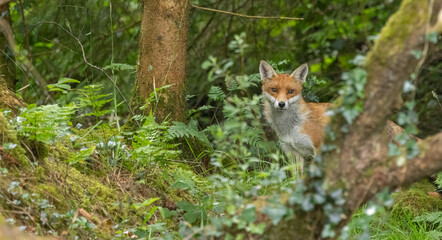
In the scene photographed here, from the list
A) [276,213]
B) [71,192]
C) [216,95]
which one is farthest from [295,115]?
[276,213]

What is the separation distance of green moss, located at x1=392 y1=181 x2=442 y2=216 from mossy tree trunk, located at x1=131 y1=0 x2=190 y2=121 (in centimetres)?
265

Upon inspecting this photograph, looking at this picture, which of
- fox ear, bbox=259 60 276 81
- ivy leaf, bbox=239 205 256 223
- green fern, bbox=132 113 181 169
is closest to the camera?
ivy leaf, bbox=239 205 256 223

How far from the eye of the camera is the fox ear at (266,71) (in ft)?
22.7

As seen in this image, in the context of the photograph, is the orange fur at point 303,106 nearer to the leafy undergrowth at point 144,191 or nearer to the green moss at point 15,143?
the leafy undergrowth at point 144,191

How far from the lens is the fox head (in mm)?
6938

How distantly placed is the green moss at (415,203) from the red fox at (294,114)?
1343 mm

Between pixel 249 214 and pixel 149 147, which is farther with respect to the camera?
pixel 149 147

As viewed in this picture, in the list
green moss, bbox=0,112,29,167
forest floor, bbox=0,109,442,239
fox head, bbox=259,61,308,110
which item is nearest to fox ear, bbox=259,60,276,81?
fox head, bbox=259,61,308,110

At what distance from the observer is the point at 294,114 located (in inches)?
279

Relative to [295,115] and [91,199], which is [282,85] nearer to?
[295,115]

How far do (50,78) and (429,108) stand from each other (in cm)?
598

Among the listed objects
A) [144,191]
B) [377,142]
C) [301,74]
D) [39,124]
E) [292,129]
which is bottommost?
[292,129]

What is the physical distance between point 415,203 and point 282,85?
88.2 inches

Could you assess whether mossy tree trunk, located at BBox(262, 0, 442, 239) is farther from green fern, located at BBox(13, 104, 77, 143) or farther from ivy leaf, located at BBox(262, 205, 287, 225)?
green fern, located at BBox(13, 104, 77, 143)
